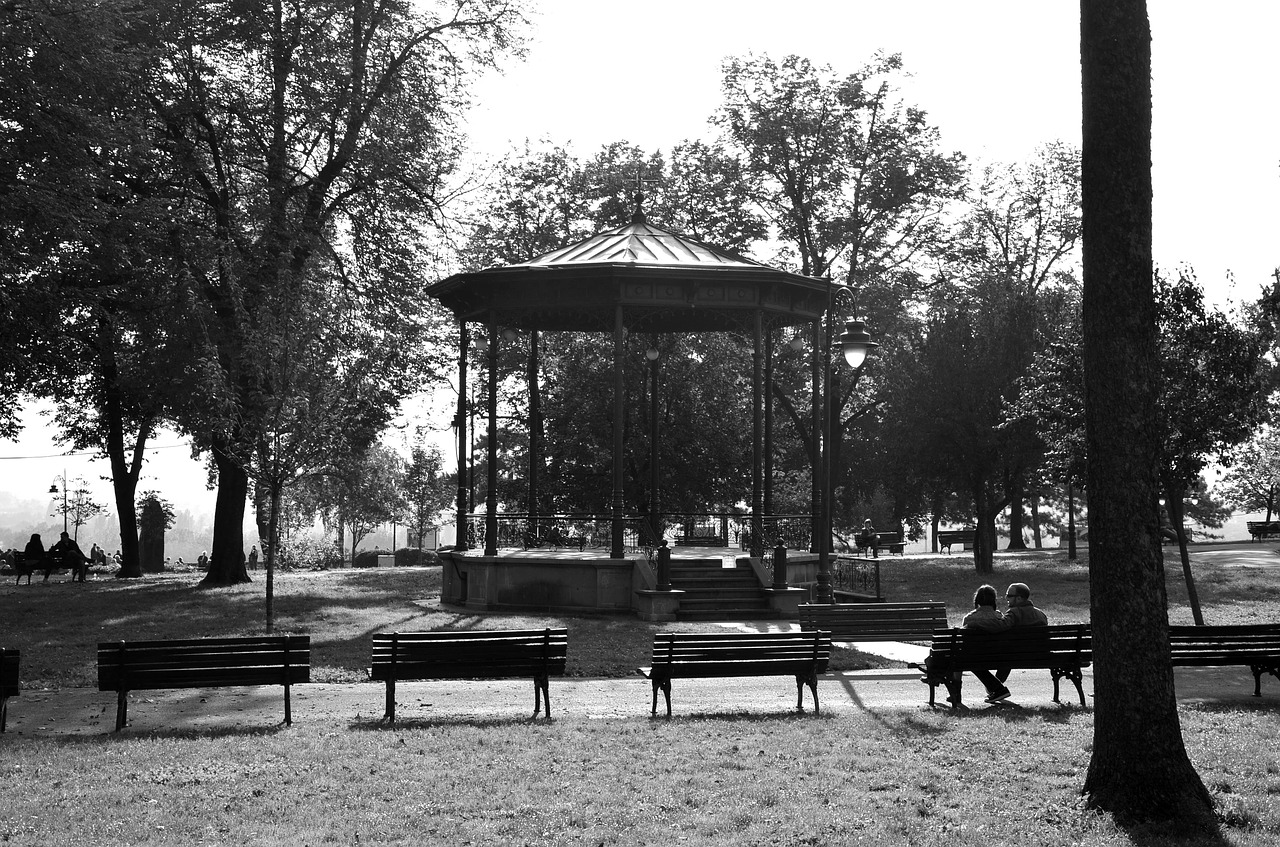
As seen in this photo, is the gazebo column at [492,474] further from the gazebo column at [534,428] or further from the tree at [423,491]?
the tree at [423,491]

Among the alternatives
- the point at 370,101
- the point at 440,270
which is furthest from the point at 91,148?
the point at 440,270

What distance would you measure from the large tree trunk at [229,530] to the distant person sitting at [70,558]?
5.68m

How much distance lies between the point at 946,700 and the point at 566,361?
26763mm

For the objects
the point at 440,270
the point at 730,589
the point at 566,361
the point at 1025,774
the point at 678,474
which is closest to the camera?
the point at 1025,774

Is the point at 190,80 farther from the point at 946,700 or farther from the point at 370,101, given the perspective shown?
the point at 946,700

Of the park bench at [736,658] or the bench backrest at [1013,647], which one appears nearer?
the park bench at [736,658]

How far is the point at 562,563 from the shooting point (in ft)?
72.8

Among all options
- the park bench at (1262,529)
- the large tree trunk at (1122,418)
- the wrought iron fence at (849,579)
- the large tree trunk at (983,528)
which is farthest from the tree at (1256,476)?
the large tree trunk at (1122,418)

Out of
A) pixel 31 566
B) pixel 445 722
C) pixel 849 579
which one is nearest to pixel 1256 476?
pixel 849 579

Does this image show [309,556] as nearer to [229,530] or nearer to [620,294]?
[229,530]

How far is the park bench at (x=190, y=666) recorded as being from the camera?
10805 mm

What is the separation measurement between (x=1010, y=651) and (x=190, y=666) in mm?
7723

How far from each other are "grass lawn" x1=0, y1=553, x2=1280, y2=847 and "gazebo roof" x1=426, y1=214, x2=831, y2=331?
12.5m

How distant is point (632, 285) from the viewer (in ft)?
75.5
